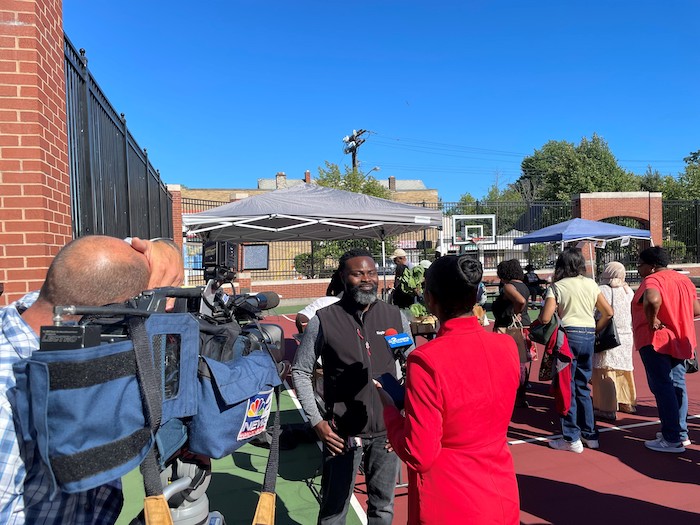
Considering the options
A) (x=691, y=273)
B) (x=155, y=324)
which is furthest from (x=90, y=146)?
(x=691, y=273)

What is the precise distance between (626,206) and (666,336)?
20737 mm

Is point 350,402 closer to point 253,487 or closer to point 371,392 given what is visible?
point 371,392

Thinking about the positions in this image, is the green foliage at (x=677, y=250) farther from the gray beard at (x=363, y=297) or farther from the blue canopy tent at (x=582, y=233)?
the gray beard at (x=363, y=297)

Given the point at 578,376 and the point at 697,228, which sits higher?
the point at 697,228

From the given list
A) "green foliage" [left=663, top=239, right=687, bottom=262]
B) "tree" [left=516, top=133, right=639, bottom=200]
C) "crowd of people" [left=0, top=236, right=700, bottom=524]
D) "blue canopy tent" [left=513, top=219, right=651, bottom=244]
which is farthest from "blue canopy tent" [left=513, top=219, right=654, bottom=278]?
"tree" [left=516, top=133, right=639, bottom=200]

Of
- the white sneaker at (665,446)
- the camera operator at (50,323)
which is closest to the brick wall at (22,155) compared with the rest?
the camera operator at (50,323)

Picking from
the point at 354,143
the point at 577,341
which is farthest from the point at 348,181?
the point at 577,341

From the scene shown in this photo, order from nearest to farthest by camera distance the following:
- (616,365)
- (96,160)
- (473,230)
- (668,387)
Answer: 1. (96,160)
2. (668,387)
3. (616,365)
4. (473,230)

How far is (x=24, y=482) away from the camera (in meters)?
1.16

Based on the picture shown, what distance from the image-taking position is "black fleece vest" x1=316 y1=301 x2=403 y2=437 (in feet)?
8.98

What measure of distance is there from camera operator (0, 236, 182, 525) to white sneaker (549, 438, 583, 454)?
4562 millimetres

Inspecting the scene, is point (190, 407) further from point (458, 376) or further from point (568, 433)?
point (568, 433)

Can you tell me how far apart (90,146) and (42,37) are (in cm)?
123

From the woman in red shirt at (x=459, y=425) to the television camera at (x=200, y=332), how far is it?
22.5 inches
